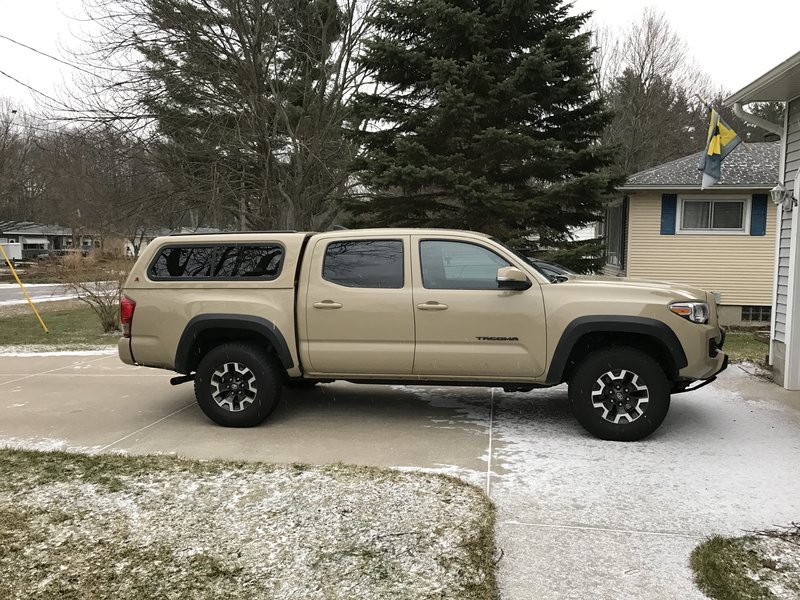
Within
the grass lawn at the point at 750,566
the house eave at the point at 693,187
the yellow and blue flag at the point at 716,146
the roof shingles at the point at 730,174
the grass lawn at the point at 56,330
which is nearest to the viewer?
the grass lawn at the point at 750,566

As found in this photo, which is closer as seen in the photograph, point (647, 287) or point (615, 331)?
point (615, 331)

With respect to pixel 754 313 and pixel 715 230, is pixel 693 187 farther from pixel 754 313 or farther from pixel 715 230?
pixel 754 313

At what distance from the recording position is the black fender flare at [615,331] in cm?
524

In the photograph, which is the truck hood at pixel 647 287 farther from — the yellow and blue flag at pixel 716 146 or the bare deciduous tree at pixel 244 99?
the bare deciduous tree at pixel 244 99

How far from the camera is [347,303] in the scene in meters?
5.71

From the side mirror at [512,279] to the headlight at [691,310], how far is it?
3.98 ft

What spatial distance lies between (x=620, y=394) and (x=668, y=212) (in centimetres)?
1208

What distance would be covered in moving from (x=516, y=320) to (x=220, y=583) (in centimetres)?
322

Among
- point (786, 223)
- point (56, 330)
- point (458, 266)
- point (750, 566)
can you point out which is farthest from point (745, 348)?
point (56, 330)

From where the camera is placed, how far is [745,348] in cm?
1135

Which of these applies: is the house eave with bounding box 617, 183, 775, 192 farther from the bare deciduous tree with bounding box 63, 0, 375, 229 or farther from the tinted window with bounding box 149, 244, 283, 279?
the tinted window with bounding box 149, 244, 283, 279

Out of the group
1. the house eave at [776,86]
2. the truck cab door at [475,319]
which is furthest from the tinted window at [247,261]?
the house eave at [776,86]

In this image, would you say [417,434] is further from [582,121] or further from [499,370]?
[582,121]

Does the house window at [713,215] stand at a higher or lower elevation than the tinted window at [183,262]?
higher
